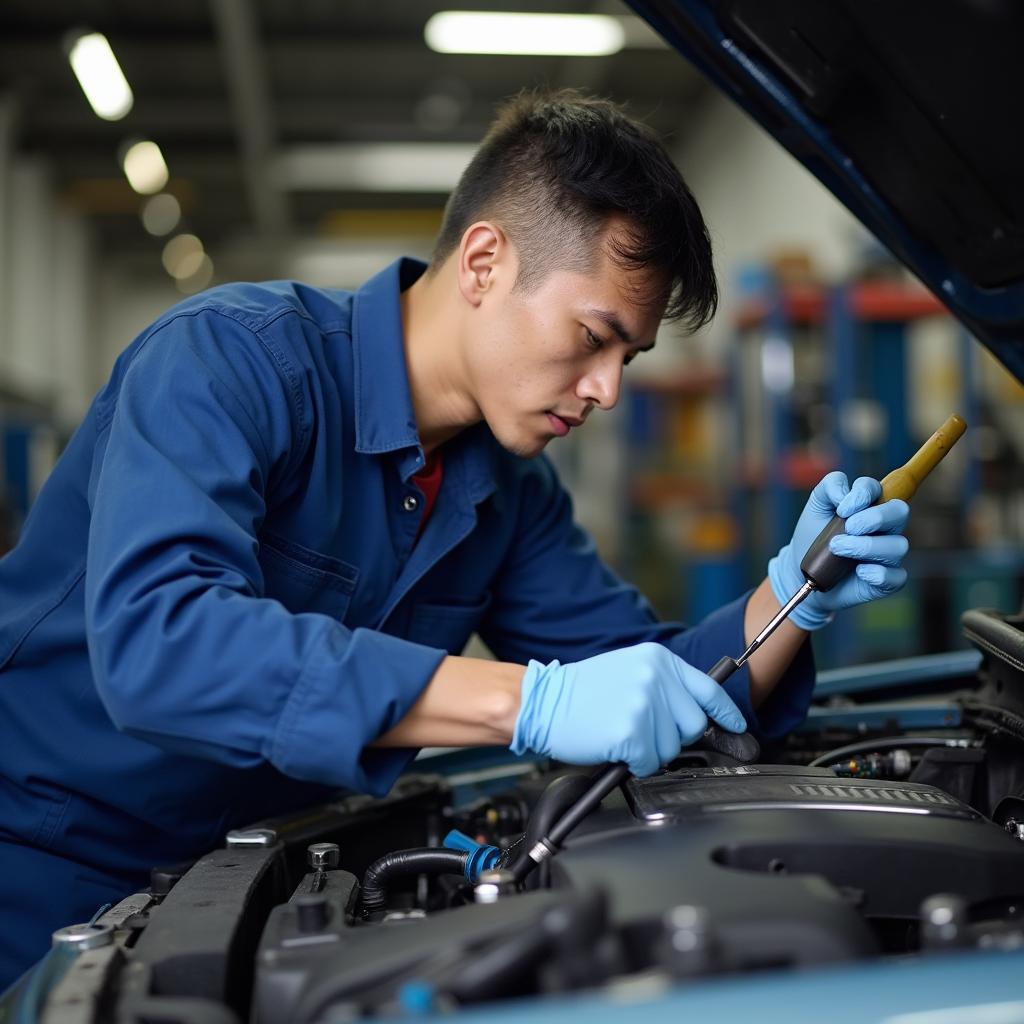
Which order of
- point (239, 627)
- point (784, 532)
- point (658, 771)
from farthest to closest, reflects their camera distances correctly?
point (784, 532), point (658, 771), point (239, 627)

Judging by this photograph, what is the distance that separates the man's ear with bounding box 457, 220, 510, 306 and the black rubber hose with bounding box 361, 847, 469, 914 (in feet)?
2.03

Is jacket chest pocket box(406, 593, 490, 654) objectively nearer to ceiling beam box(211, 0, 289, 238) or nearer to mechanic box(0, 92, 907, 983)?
mechanic box(0, 92, 907, 983)

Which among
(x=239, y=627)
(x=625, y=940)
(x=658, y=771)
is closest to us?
(x=625, y=940)

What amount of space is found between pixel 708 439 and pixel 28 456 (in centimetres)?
443

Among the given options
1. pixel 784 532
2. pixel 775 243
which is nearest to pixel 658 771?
pixel 784 532

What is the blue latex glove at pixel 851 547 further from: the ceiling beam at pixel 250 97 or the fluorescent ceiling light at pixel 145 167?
the fluorescent ceiling light at pixel 145 167

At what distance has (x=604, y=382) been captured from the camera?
131 cm

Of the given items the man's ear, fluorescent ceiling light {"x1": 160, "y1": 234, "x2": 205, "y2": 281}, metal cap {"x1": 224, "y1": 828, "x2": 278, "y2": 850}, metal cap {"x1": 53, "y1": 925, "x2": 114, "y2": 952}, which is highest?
fluorescent ceiling light {"x1": 160, "y1": 234, "x2": 205, "y2": 281}

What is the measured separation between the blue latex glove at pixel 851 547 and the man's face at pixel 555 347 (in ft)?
0.92

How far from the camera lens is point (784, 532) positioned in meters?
5.05

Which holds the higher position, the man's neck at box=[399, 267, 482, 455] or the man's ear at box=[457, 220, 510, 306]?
the man's ear at box=[457, 220, 510, 306]

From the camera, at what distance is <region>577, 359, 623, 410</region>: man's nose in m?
1.31

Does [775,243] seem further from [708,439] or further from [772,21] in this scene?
[772,21]

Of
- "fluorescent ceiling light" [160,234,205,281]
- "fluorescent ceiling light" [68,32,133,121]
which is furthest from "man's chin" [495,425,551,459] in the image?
"fluorescent ceiling light" [160,234,205,281]
